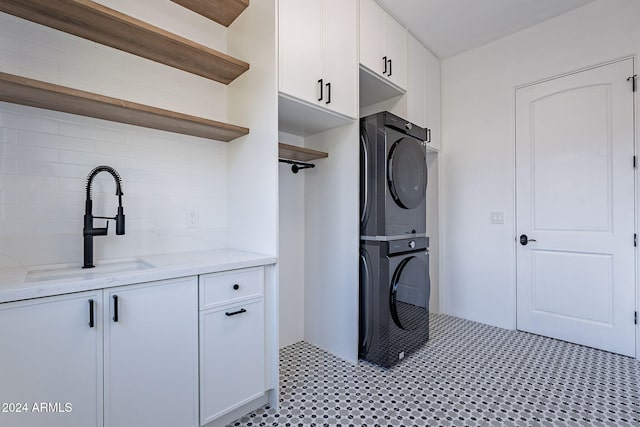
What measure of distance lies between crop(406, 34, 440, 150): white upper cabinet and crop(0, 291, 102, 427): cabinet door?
8.56 feet

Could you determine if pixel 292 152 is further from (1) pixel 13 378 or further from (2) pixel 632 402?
(2) pixel 632 402

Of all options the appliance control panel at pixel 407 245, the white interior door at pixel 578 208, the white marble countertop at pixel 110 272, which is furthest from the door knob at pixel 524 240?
the white marble countertop at pixel 110 272

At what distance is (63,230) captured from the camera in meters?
1.47

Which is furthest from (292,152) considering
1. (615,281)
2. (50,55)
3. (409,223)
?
(615,281)

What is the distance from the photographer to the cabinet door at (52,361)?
0.99 metres

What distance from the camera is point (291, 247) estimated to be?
247 cm

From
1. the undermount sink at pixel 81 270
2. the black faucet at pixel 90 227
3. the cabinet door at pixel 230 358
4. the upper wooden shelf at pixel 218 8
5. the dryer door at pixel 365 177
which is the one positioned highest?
the upper wooden shelf at pixel 218 8

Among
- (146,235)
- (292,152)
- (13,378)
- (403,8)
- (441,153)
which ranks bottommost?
(13,378)

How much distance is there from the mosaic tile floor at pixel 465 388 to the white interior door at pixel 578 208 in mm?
278

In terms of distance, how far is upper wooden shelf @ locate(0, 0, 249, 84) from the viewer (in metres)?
1.31

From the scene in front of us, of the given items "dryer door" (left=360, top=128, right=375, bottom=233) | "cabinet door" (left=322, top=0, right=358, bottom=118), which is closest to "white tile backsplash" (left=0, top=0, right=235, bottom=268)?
"cabinet door" (left=322, top=0, right=358, bottom=118)

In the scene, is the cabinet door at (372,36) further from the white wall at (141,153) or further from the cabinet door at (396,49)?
the white wall at (141,153)

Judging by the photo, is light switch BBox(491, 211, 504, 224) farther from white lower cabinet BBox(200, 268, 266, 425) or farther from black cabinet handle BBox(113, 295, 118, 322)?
black cabinet handle BBox(113, 295, 118, 322)

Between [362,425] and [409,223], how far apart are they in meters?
1.35
